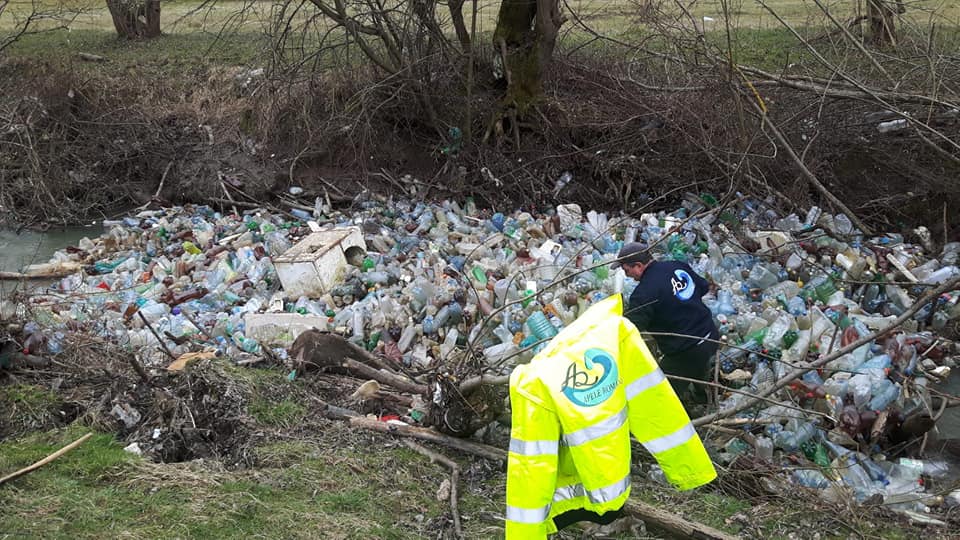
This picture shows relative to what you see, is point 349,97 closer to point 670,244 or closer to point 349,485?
point 670,244

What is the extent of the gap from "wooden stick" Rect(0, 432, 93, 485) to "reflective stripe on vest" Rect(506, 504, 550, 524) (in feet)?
9.17

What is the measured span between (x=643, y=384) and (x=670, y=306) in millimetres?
1738

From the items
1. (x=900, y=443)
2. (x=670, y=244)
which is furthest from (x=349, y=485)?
(x=670, y=244)

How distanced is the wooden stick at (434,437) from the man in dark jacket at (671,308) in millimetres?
1103

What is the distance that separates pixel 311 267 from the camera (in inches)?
275

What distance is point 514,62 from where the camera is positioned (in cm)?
971

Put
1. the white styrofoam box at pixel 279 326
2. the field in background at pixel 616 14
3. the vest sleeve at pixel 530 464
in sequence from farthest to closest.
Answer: the field in background at pixel 616 14
the white styrofoam box at pixel 279 326
the vest sleeve at pixel 530 464

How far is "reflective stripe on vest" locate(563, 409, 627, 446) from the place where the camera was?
9.66ft

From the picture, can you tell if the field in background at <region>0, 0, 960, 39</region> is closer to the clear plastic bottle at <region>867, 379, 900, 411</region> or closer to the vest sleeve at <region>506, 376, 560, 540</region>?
the clear plastic bottle at <region>867, 379, 900, 411</region>

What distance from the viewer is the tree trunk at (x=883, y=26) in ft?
23.4

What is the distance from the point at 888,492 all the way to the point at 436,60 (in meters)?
6.96

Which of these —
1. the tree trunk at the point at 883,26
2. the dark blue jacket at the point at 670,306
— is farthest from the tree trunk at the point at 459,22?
the dark blue jacket at the point at 670,306

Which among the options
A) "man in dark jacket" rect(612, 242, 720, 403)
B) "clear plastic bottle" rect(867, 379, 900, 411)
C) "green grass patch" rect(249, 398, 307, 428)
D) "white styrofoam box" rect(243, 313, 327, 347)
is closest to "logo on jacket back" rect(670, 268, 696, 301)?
"man in dark jacket" rect(612, 242, 720, 403)

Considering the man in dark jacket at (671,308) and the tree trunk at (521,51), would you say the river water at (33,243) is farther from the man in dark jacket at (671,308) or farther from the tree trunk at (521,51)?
the man in dark jacket at (671,308)
